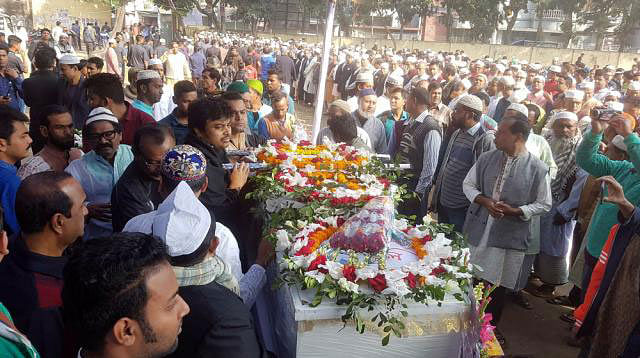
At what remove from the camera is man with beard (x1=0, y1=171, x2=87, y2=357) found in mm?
1786

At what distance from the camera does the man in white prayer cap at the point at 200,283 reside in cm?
176

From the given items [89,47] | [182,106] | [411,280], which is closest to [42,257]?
[411,280]

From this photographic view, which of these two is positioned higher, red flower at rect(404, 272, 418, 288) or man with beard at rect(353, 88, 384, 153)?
man with beard at rect(353, 88, 384, 153)

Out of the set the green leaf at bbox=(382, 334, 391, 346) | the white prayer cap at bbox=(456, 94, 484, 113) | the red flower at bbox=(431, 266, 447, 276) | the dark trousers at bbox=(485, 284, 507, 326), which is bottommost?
the dark trousers at bbox=(485, 284, 507, 326)

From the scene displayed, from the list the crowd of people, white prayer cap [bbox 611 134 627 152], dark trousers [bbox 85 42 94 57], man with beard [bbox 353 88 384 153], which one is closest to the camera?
the crowd of people

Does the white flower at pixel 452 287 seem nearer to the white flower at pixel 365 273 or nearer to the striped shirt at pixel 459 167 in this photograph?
the white flower at pixel 365 273

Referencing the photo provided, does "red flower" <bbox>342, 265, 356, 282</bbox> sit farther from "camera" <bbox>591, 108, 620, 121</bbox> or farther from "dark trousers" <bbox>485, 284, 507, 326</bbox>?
"camera" <bbox>591, 108, 620, 121</bbox>

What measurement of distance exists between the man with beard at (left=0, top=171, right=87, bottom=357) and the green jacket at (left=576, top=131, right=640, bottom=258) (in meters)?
3.74

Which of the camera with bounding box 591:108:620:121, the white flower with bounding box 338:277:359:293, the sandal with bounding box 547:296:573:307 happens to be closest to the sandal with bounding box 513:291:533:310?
the sandal with bounding box 547:296:573:307

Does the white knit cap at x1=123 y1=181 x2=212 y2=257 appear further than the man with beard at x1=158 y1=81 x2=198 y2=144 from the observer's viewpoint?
No

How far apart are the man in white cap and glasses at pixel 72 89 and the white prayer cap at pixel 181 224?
4733mm

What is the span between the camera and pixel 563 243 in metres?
5.26

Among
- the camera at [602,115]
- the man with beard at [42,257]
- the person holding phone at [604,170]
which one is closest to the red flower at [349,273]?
the man with beard at [42,257]

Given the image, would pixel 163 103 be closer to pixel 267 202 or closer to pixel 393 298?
pixel 267 202
